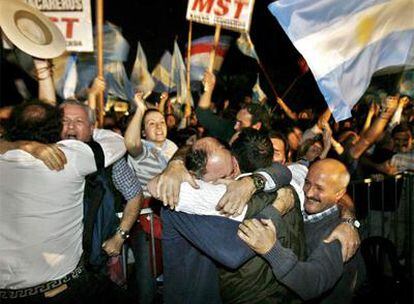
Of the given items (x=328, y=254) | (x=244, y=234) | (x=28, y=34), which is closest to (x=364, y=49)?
(x=328, y=254)

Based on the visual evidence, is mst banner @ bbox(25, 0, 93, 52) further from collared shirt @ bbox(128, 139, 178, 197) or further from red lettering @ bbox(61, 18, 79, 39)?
collared shirt @ bbox(128, 139, 178, 197)

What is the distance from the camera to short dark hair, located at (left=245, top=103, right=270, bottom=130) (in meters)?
4.86

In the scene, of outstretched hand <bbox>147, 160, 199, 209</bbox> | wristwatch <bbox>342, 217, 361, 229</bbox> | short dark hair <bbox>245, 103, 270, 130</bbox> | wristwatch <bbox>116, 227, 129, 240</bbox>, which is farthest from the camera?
short dark hair <bbox>245, 103, 270, 130</bbox>

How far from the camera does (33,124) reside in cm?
274

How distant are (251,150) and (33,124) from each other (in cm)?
140

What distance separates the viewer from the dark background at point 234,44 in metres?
29.9

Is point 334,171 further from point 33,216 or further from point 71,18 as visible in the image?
point 71,18

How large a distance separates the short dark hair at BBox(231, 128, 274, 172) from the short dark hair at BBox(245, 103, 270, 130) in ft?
6.55

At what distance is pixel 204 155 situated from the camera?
8.15ft

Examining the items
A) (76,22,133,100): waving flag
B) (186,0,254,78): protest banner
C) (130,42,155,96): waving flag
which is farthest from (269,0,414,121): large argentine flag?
(130,42,155,96): waving flag

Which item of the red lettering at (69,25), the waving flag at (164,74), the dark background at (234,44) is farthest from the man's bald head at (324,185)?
the dark background at (234,44)

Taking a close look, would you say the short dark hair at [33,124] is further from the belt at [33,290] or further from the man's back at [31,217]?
the belt at [33,290]

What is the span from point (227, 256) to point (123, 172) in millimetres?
1647

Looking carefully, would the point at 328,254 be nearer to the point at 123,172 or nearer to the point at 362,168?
the point at 123,172
